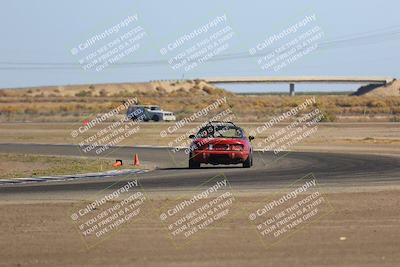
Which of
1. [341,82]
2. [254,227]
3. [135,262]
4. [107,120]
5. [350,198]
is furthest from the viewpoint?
[341,82]

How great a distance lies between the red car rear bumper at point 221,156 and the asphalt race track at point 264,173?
253mm

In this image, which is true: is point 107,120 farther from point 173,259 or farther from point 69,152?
point 173,259

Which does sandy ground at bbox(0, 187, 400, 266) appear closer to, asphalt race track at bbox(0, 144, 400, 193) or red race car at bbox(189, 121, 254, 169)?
asphalt race track at bbox(0, 144, 400, 193)

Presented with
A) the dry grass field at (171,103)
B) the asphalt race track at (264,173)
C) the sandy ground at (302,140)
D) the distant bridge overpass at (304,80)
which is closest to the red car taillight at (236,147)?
the asphalt race track at (264,173)

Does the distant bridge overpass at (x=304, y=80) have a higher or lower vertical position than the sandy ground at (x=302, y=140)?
lower

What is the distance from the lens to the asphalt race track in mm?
20281

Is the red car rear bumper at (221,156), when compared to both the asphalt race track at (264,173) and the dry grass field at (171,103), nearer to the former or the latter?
the asphalt race track at (264,173)

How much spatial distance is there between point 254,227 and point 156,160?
65.4 ft

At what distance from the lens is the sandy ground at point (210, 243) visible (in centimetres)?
1059

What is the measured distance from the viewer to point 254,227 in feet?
42.8

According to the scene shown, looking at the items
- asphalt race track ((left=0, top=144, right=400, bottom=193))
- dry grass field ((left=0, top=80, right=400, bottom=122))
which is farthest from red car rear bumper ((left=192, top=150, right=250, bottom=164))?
dry grass field ((left=0, top=80, right=400, bottom=122))

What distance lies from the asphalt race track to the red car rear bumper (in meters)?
0.25

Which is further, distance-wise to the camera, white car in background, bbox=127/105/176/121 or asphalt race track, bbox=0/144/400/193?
white car in background, bbox=127/105/176/121

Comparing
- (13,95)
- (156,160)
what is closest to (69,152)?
(156,160)
